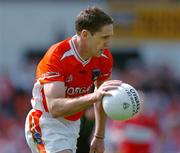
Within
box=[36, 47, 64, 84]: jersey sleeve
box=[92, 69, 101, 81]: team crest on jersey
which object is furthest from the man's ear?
box=[92, 69, 101, 81]: team crest on jersey

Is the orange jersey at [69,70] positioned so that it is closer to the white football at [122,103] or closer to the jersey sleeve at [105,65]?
the jersey sleeve at [105,65]

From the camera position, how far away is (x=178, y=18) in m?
21.3

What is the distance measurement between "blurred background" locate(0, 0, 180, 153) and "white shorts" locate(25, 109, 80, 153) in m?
6.83

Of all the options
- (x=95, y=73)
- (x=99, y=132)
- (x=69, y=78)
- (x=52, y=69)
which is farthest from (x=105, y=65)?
(x=99, y=132)

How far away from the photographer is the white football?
22.7ft

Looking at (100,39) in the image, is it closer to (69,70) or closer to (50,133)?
(69,70)

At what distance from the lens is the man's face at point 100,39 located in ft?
23.7

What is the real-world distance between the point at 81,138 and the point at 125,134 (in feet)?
8.61

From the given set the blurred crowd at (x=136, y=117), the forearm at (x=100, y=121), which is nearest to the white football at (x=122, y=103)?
the forearm at (x=100, y=121)

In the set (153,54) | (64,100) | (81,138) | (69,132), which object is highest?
(64,100)

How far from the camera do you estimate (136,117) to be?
39.5 ft

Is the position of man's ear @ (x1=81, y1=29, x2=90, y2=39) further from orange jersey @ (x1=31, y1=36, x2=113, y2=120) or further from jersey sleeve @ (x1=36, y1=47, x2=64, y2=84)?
jersey sleeve @ (x1=36, y1=47, x2=64, y2=84)

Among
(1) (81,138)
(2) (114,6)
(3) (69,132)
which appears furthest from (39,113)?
(2) (114,6)

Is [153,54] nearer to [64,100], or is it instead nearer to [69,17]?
[69,17]
